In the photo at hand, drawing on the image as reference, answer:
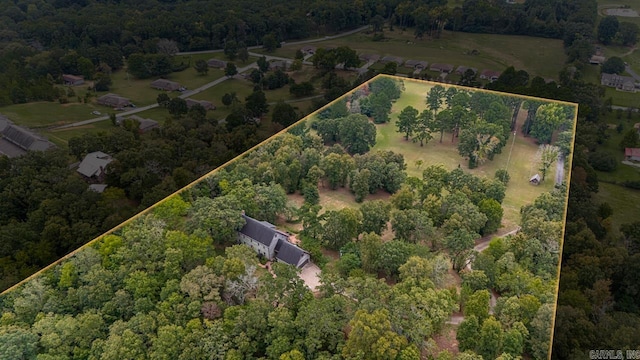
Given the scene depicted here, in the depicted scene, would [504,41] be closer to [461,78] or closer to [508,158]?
[461,78]

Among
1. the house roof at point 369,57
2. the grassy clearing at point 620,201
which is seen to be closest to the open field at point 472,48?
the house roof at point 369,57

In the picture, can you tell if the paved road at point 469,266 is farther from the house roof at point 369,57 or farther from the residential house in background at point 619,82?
the house roof at point 369,57

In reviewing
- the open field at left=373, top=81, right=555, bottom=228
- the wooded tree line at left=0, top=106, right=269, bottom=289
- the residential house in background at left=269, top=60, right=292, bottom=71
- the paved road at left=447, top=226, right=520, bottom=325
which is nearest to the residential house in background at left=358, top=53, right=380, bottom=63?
the residential house in background at left=269, top=60, right=292, bottom=71

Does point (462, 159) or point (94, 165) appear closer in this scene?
point (462, 159)

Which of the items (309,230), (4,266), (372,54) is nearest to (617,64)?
(372,54)

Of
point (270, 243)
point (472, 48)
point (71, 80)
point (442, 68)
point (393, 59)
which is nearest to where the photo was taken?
point (270, 243)

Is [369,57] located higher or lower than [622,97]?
higher

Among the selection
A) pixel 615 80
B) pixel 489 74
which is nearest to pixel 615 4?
pixel 615 80

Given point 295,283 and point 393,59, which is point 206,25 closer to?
point 393,59
